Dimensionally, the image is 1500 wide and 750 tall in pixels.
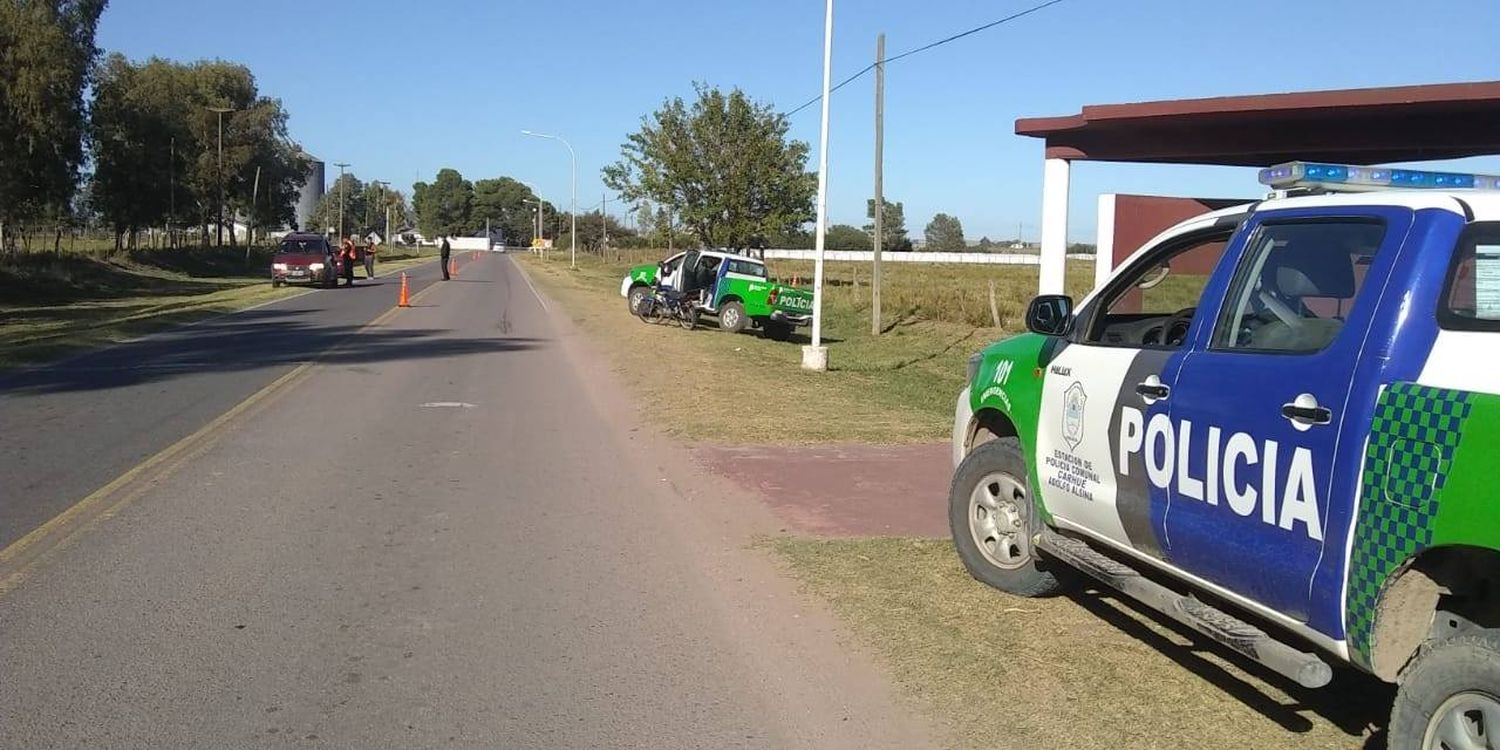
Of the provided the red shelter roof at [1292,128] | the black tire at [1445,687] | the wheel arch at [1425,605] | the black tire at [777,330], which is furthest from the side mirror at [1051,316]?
the black tire at [777,330]

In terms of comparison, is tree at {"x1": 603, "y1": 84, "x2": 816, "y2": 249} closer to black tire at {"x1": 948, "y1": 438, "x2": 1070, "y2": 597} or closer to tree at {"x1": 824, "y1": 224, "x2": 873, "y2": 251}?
black tire at {"x1": 948, "y1": 438, "x2": 1070, "y2": 597}

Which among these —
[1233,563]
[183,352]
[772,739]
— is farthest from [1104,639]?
[183,352]

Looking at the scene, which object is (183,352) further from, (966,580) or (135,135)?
(135,135)

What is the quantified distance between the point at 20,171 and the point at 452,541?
38.4 metres

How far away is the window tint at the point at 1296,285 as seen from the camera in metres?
4.14

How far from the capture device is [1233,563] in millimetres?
4172

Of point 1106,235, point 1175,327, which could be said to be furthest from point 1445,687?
point 1106,235

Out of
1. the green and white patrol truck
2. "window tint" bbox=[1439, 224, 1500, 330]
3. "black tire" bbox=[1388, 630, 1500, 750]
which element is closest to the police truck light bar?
"window tint" bbox=[1439, 224, 1500, 330]

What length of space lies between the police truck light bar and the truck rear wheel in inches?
795

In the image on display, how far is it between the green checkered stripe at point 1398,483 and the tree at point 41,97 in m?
41.9

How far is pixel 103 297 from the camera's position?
114 ft

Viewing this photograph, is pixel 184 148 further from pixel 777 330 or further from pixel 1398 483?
pixel 1398 483

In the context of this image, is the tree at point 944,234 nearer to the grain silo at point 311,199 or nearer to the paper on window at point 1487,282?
the grain silo at point 311,199

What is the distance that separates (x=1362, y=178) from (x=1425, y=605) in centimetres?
172
